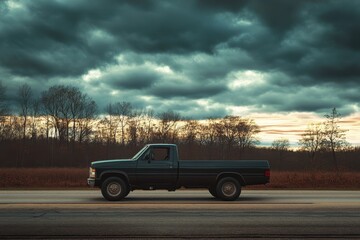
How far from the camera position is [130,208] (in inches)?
502

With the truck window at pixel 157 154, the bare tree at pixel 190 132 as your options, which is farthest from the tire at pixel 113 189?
the bare tree at pixel 190 132

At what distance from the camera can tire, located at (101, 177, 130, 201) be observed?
1526 centimetres

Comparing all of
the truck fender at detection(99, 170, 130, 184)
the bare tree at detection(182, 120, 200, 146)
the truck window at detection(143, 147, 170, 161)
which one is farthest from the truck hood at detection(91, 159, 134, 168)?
the bare tree at detection(182, 120, 200, 146)

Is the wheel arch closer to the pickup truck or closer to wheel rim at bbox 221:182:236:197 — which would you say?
the pickup truck

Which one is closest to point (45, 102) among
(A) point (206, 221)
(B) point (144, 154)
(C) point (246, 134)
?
(C) point (246, 134)

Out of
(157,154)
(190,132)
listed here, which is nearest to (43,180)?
(157,154)

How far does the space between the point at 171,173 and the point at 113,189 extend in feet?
7.19

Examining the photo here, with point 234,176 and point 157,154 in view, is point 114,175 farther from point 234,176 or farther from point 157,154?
point 234,176

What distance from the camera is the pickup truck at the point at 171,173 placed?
15.6 meters

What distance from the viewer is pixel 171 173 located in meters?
15.8

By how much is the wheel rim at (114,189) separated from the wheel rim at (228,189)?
3802 mm

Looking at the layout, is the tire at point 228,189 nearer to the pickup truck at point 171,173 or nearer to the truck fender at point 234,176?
the pickup truck at point 171,173

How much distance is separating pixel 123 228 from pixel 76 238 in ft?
4.43

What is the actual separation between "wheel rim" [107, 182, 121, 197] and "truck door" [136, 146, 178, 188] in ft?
2.56
